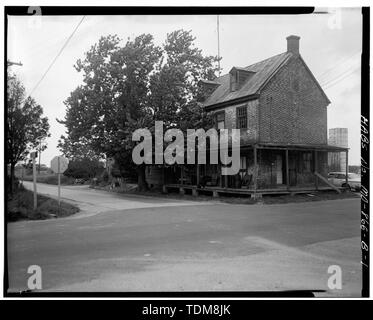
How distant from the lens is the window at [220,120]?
21.8 meters

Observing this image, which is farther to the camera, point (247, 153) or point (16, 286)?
point (247, 153)

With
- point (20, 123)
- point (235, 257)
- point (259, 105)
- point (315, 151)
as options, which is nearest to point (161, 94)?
point (259, 105)

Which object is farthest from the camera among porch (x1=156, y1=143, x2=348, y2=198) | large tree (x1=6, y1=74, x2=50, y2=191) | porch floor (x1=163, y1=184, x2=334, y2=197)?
porch (x1=156, y1=143, x2=348, y2=198)

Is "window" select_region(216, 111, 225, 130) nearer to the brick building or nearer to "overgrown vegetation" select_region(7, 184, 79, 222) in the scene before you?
the brick building

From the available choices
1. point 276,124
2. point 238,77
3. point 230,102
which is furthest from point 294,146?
point 238,77

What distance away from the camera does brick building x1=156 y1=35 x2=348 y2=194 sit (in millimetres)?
19609

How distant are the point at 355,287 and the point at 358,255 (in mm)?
1950

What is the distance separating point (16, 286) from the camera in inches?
197

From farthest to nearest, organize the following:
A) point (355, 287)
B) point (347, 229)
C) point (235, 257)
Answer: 1. point (347, 229)
2. point (235, 257)
3. point (355, 287)

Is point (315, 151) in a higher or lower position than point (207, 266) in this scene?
higher

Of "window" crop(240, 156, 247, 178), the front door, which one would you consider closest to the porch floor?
the front door

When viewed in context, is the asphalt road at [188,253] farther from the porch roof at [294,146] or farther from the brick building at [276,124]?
the brick building at [276,124]

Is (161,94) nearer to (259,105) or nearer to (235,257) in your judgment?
(259,105)
